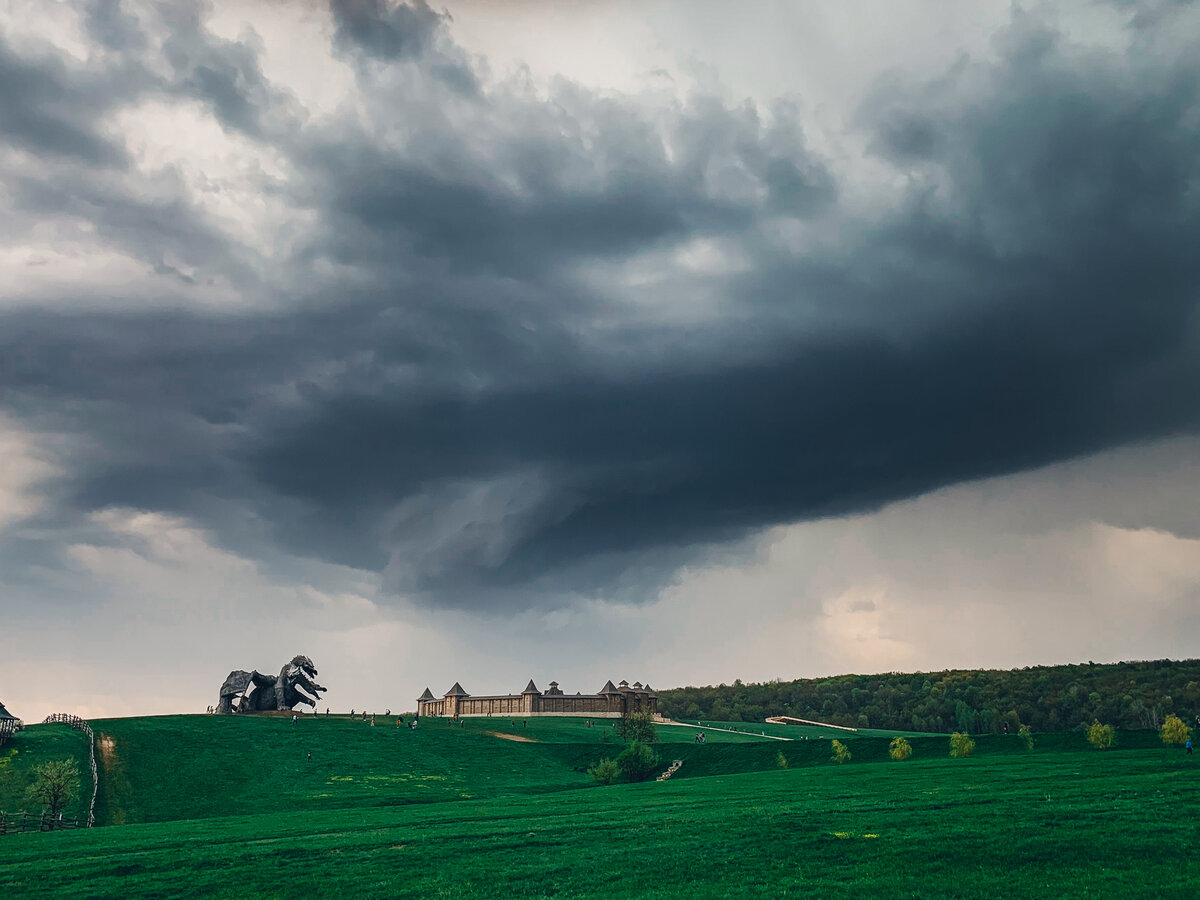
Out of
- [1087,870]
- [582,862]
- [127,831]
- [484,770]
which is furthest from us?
[484,770]

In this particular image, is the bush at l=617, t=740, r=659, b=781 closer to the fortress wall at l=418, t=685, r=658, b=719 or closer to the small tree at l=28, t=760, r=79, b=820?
the small tree at l=28, t=760, r=79, b=820

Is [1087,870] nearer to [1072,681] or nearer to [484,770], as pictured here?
[484,770]

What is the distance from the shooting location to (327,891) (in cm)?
3303

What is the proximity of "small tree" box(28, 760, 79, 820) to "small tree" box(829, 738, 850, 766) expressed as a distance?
63449mm

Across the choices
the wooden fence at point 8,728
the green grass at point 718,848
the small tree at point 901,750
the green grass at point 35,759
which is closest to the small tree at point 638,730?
the small tree at point 901,750

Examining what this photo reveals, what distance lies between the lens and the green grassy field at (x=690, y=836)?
100.0ft

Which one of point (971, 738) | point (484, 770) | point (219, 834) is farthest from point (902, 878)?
point (484, 770)

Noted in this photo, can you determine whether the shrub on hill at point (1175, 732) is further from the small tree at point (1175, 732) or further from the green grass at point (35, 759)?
the green grass at point (35, 759)

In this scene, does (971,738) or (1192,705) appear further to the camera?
(1192,705)

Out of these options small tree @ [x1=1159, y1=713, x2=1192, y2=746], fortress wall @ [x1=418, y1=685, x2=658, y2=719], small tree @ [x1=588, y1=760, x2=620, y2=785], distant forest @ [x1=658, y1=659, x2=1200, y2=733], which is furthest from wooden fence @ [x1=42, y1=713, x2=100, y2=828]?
distant forest @ [x1=658, y1=659, x2=1200, y2=733]

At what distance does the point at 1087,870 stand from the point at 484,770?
6726cm

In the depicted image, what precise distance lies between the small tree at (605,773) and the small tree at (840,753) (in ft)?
67.3

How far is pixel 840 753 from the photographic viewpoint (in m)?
83.6

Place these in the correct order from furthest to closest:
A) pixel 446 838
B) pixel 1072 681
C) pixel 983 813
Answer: pixel 1072 681, pixel 446 838, pixel 983 813
